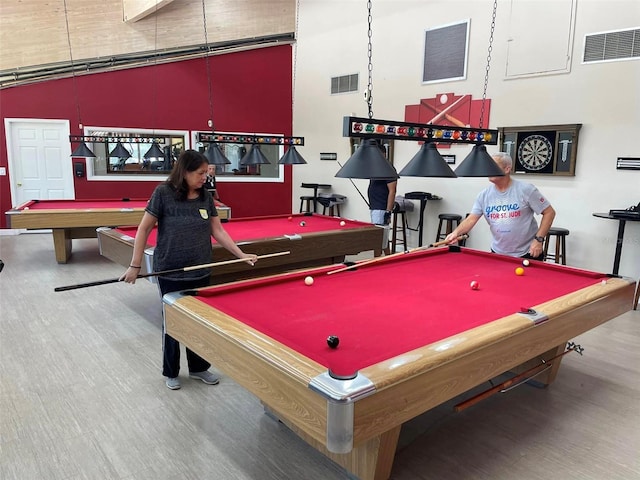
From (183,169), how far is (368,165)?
1045 mm

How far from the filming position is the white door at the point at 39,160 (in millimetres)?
7871

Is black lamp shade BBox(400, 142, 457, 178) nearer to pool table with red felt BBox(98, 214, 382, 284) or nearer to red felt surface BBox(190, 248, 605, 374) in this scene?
red felt surface BBox(190, 248, 605, 374)

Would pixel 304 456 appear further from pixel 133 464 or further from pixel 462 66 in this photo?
pixel 462 66

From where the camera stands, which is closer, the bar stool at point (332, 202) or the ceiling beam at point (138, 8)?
the ceiling beam at point (138, 8)

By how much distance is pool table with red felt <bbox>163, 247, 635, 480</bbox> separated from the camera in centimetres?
148

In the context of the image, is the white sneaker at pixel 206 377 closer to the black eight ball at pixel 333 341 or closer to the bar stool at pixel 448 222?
the black eight ball at pixel 333 341

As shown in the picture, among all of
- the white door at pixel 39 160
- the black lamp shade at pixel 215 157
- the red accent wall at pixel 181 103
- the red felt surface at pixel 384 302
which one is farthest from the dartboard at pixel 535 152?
the white door at pixel 39 160

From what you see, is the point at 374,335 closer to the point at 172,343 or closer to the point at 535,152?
the point at 172,343

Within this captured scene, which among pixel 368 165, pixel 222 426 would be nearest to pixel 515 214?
pixel 368 165

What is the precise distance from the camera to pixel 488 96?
20.2 ft

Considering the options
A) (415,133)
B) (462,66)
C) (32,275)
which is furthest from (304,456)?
(462,66)

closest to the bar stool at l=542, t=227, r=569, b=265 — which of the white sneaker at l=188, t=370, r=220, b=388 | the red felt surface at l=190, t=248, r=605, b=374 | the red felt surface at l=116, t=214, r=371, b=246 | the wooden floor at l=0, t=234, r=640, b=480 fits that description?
the wooden floor at l=0, t=234, r=640, b=480

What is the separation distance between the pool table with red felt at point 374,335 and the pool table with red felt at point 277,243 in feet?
3.73

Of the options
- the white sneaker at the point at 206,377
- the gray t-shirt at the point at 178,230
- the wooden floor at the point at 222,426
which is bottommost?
the wooden floor at the point at 222,426
